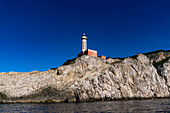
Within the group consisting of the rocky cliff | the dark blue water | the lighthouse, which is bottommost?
the dark blue water

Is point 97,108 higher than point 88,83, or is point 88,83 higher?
point 88,83

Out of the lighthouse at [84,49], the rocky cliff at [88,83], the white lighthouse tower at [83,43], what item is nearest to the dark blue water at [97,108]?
the rocky cliff at [88,83]

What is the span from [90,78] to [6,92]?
133 ft

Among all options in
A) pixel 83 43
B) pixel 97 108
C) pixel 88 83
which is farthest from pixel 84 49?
pixel 97 108

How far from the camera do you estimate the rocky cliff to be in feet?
209

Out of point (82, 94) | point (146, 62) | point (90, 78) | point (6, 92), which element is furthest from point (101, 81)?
point (6, 92)

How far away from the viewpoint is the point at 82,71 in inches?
2923

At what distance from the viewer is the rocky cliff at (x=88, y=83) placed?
209 feet

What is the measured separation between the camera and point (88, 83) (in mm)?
64625

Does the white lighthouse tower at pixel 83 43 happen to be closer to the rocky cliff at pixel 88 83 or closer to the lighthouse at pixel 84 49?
the lighthouse at pixel 84 49

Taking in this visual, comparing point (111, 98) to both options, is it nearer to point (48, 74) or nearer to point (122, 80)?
point (122, 80)

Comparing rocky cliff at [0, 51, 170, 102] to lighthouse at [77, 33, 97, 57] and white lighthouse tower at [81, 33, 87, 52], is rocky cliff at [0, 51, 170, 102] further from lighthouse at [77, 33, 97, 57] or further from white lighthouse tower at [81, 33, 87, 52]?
white lighthouse tower at [81, 33, 87, 52]

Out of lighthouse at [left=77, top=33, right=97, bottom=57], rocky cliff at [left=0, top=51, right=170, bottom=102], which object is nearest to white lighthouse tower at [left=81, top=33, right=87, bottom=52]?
lighthouse at [left=77, top=33, right=97, bottom=57]

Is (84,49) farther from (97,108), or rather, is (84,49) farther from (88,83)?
(97,108)
